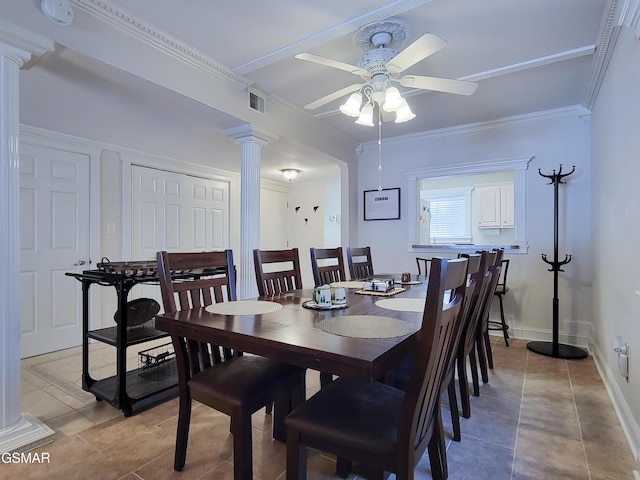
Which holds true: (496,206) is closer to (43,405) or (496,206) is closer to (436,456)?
(436,456)

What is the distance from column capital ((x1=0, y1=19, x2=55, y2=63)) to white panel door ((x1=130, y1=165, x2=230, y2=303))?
230 centimetres

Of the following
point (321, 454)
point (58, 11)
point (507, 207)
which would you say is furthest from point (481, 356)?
point (507, 207)

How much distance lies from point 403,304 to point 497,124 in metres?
3.00

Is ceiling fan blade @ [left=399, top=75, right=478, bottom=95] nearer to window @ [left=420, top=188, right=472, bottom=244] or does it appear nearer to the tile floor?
the tile floor

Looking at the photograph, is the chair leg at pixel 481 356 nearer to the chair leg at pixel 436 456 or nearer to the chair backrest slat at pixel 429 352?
the chair leg at pixel 436 456

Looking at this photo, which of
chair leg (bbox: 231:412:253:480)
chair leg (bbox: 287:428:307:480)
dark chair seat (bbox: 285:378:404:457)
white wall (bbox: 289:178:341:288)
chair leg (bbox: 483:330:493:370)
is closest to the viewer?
dark chair seat (bbox: 285:378:404:457)

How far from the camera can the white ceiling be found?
1.96 metres

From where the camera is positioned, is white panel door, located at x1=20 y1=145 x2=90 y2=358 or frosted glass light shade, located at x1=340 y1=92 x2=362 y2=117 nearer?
frosted glass light shade, located at x1=340 y1=92 x2=362 y2=117

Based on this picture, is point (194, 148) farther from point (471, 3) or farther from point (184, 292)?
point (471, 3)

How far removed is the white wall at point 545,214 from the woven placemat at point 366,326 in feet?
9.54

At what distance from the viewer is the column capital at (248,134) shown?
303cm

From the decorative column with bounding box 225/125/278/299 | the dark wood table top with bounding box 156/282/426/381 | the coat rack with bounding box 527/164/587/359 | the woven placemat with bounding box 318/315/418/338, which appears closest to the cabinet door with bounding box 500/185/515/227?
the coat rack with bounding box 527/164/587/359

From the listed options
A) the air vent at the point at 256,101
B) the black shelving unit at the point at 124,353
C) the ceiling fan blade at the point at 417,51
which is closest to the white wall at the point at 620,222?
the ceiling fan blade at the point at 417,51
